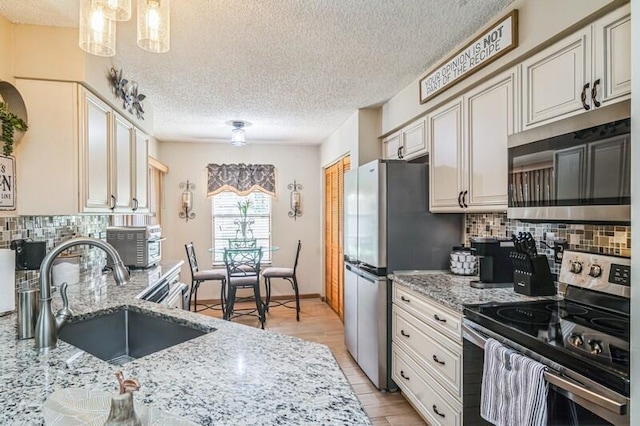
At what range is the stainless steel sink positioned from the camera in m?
1.67

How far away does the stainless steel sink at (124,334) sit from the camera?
5.47 feet

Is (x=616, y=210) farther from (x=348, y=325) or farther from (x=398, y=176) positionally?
(x=348, y=325)

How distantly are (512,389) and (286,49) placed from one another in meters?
2.20

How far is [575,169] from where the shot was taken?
1.49 m

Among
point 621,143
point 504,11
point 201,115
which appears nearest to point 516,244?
point 621,143

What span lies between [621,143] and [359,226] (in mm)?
2089

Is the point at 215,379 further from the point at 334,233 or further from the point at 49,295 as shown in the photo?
the point at 334,233

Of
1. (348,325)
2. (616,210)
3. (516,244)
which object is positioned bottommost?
(348,325)

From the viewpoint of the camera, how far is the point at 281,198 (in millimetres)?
5859

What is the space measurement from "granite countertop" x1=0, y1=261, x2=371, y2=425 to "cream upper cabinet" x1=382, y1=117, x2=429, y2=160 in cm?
213

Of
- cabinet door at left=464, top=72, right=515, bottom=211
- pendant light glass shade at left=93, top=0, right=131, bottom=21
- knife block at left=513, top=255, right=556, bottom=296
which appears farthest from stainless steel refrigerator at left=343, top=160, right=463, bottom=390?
pendant light glass shade at left=93, top=0, right=131, bottom=21

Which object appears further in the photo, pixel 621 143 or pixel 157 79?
pixel 157 79

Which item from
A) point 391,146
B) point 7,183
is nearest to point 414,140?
point 391,146

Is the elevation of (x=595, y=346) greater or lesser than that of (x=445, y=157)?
lesser
